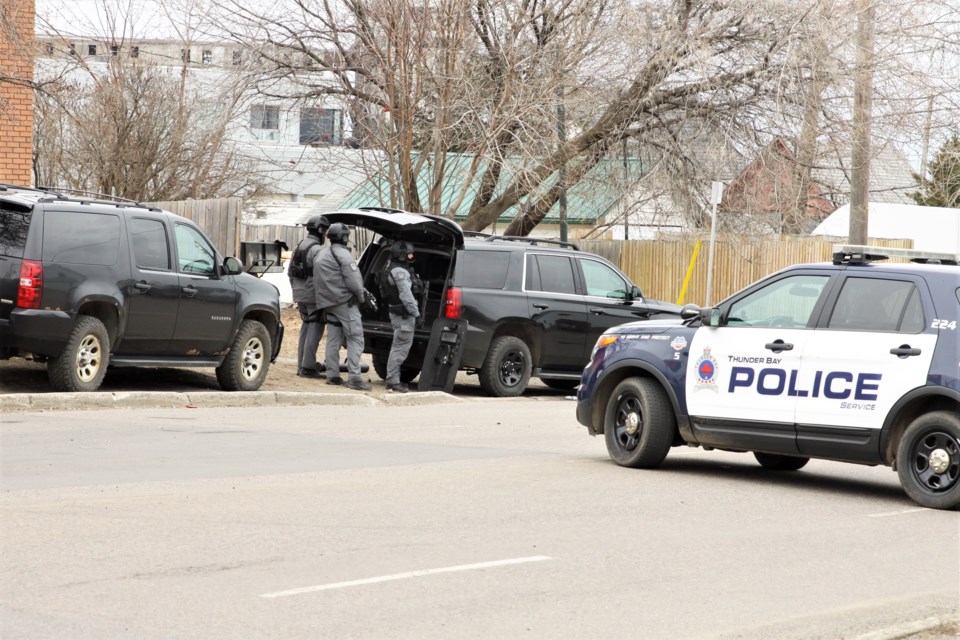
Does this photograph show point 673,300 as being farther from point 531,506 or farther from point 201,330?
point 531,506

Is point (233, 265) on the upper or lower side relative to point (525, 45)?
lower

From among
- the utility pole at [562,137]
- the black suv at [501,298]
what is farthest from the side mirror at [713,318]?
the utility pole at [562,137]

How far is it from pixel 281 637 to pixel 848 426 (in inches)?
215

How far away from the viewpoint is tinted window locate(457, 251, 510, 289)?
695 inches

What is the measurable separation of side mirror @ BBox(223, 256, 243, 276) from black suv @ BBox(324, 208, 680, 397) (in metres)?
1.72

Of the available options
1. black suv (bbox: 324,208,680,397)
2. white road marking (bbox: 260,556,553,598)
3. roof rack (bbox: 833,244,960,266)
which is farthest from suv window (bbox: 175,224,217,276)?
white road marking (bbox: 260,556,553,598)

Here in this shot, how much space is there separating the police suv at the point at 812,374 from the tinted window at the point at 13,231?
6.00m

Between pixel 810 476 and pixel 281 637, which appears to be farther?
pixel 810 476

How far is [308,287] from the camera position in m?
17.8

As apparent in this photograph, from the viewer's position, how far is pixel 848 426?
9758 millimetres

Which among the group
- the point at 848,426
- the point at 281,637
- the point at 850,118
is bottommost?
the point at 281,637

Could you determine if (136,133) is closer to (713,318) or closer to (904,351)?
(713,318)

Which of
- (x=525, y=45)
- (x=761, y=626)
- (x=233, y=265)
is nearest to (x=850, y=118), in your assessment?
(x=525, y=45)

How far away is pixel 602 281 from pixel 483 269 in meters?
2.11
